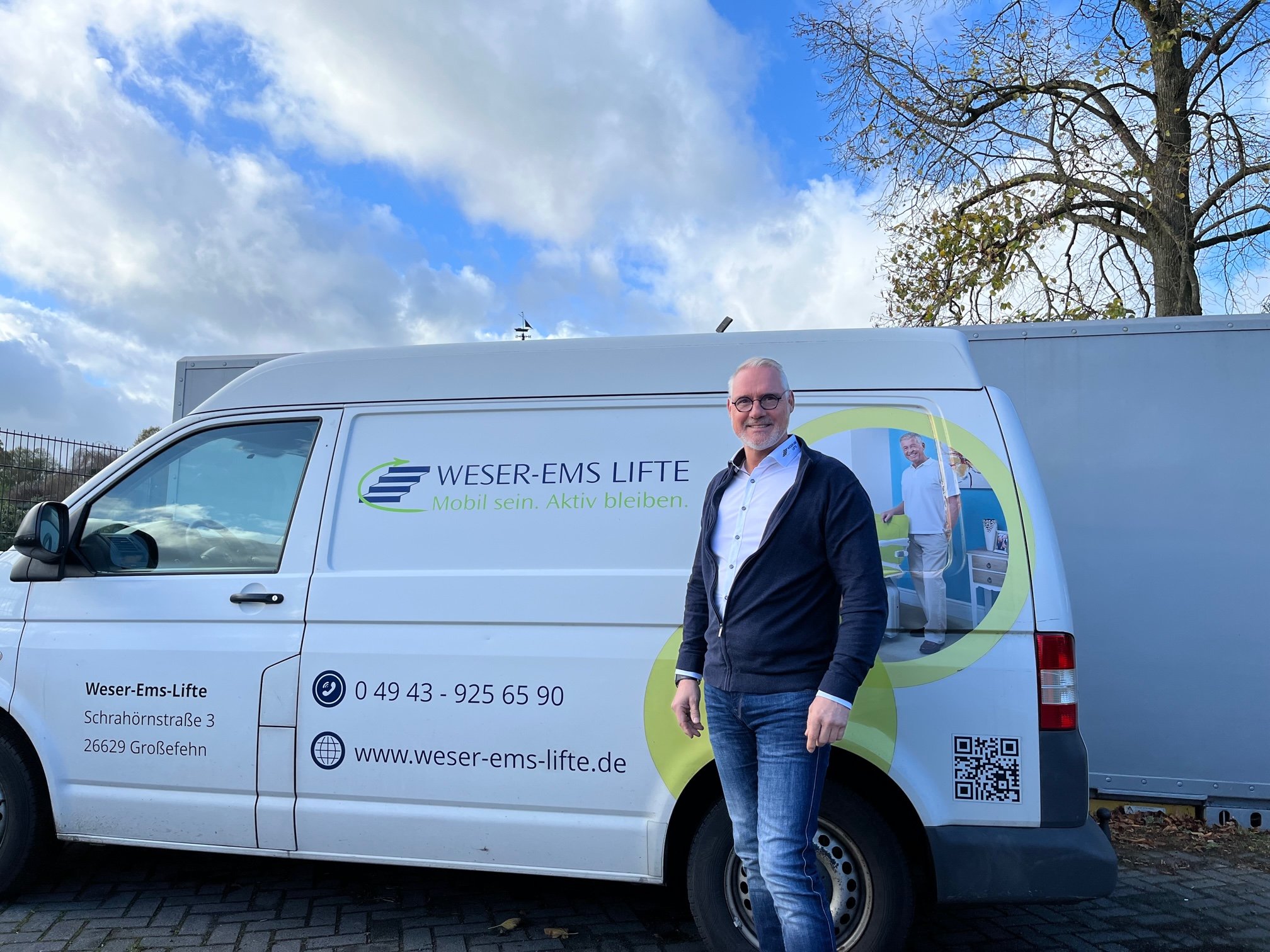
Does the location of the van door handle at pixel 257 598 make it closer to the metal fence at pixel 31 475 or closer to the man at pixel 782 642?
the man at pixel 782 642

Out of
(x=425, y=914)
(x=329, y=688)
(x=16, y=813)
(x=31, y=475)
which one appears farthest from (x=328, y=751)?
(x=31, y=475)

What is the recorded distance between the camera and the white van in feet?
9.34

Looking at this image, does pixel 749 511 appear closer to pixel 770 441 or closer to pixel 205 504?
pixel 770 441

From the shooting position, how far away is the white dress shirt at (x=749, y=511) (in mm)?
2496

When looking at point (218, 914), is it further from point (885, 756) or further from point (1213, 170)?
point (1213, 170)

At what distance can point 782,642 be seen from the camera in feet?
7.83

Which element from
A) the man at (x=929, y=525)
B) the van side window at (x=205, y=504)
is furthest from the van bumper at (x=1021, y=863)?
the van side window at (x=205, y=504)

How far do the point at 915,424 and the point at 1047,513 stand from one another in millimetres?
509

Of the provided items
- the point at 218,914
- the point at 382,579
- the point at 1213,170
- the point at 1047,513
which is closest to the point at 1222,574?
the point at 1047,513

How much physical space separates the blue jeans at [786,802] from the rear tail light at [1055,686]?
836 mm

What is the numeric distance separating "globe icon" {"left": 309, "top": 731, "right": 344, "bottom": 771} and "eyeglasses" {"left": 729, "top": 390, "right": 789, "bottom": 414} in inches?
75.5

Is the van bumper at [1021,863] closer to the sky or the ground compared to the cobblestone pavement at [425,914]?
closer to the sky

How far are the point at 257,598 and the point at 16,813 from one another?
1329 mm

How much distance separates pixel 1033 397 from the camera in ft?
15.5
